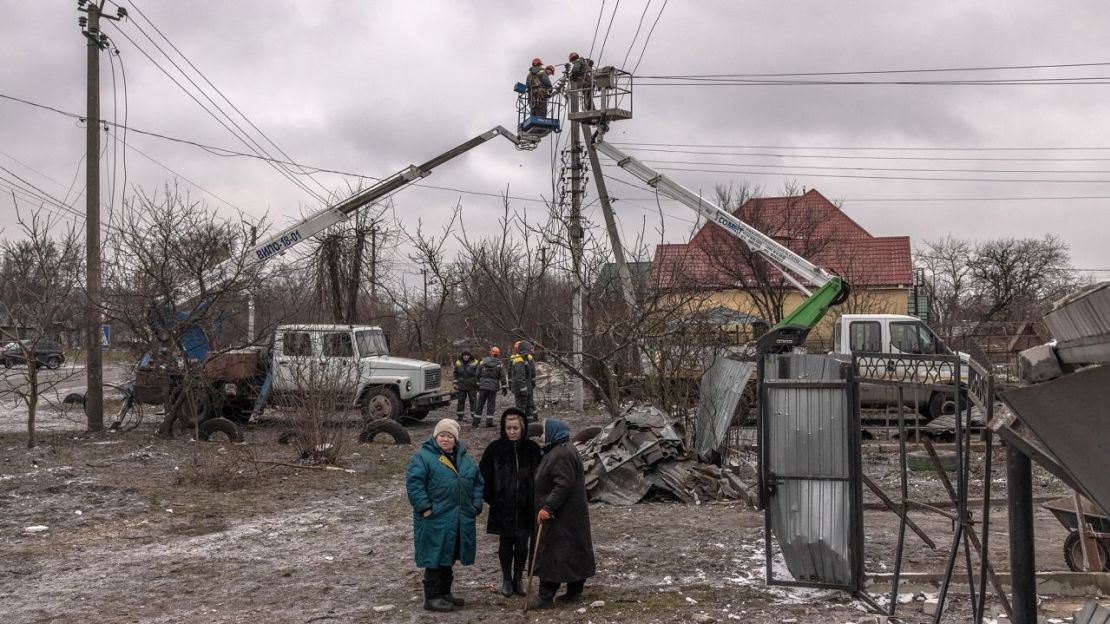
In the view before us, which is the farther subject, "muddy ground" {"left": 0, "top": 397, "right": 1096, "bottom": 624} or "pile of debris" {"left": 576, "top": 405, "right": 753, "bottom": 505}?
"pile of debris" {"left": 576, "top": 405, "right": 753, "bottom": 505}

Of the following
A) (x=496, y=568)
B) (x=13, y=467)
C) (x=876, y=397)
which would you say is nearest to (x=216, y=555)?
(x=496, y=568)

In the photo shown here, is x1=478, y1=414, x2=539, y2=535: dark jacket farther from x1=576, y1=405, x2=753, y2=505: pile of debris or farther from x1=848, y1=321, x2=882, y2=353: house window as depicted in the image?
x1=848, y1=321, x2=882, y2=353: house window

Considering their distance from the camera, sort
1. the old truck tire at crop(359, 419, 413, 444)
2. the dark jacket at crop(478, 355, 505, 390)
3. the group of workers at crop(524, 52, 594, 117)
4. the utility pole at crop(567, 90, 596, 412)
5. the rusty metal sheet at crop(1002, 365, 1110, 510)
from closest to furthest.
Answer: the rusty metal sheet at crop(1002, 365, 1110, 510), the utility pole at crop(567, 90, 596, 412), the old truck tire at crop(359, 419, 413, 444), the dark jacket at crop(478, 355, 505, 390), the group of workers at crop(524, 52, 594, 117)

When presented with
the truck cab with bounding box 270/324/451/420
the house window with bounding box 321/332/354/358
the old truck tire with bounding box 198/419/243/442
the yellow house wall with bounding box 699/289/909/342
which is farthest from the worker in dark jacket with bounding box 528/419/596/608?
the yellow house wall with bounding box 699/289/909/342

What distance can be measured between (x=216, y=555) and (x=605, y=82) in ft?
48.3

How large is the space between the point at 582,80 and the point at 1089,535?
15823 millimetres

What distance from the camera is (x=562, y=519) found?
6.62 metres

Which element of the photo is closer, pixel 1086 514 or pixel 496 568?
pixel 1086 514

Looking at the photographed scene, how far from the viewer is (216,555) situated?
320 inches

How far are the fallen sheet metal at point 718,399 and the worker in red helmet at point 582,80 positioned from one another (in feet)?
29.7

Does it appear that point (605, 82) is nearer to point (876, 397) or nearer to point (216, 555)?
point (876, 397)

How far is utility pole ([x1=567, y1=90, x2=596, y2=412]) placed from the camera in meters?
14.3

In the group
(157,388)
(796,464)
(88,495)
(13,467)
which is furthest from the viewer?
(157,388)

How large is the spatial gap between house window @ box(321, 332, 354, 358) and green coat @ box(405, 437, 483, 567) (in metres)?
6.79
